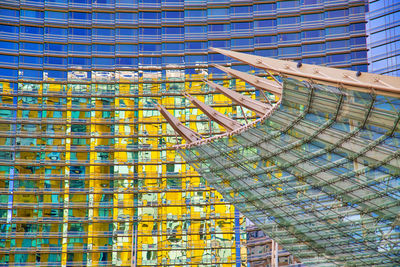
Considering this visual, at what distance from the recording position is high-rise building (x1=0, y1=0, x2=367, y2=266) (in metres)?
76.8

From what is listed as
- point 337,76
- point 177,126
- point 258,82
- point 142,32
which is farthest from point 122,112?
point 337,76

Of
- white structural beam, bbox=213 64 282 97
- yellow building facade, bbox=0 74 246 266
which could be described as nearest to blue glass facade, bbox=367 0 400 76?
yellow building facade, bbox=0 74 246 266

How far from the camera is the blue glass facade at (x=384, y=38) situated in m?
75.2

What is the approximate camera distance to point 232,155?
53.5m

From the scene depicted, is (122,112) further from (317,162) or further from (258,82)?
(317,162)

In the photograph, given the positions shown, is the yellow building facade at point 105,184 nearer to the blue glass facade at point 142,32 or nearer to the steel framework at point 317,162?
the blue glass facade at point 142,32

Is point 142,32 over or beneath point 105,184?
over

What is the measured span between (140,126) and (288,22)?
20879 mm

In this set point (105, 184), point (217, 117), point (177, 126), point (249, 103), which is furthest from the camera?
point (105, 184)

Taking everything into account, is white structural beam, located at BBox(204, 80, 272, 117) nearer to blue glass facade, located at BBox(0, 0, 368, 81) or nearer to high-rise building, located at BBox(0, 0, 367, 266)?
high-rise building, located at BBox(0, 0, 367, 266)

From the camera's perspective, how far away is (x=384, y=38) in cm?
7606

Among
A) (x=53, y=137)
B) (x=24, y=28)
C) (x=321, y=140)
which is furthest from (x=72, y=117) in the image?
(x=321, y=140)

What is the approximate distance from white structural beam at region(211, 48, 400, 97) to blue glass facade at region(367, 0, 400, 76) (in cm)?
3873

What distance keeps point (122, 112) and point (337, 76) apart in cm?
4739
